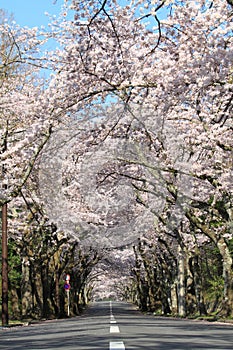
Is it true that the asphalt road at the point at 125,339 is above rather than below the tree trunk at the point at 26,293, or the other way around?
below

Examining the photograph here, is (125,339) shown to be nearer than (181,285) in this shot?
Yes

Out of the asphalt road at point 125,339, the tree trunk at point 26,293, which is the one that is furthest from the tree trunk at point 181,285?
the asphalt road at point 125,339

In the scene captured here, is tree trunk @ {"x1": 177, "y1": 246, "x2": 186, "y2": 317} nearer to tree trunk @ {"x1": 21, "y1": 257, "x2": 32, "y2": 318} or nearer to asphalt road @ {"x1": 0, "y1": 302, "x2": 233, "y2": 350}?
tree trunk @ {"x1": 21, "y1": 257, "x2": 32, "y2": 318}

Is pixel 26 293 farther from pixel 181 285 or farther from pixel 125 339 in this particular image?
pixel 125 339

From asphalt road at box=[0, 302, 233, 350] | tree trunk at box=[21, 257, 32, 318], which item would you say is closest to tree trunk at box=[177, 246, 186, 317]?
tree trunk at box=[21, 257, 32, 318]

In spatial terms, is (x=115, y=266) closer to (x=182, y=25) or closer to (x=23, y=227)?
(x=23, y=227)

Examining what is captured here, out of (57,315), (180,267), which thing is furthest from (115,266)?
(180,267)

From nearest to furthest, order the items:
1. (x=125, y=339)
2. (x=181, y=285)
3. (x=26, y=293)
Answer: (x=125, y=339) < (x=26, y=293) < (x=181, y=285)

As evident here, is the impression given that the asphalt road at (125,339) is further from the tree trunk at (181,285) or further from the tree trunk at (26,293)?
the tree trunk at (181,285)

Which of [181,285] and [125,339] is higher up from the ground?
[181,285]

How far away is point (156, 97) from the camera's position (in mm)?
18844

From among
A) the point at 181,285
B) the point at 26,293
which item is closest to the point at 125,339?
the point at 26,293

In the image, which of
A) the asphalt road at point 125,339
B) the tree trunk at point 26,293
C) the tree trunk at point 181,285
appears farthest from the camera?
the tree trunk at point 181,285

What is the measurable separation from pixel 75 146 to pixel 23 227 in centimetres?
982
